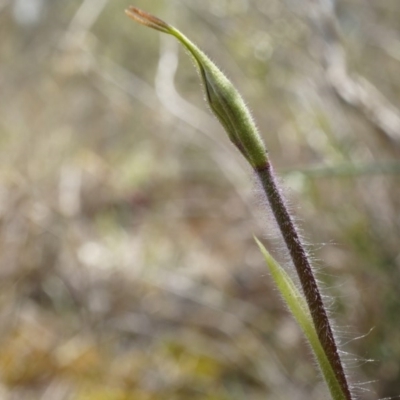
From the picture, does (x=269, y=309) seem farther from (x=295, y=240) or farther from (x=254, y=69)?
(x=295, y=240)

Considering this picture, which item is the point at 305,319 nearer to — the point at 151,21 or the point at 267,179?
the point at 267,179

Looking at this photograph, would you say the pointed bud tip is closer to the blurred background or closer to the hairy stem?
the hairy stem

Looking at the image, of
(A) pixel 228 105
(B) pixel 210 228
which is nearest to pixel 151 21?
(A) pixel 228 105

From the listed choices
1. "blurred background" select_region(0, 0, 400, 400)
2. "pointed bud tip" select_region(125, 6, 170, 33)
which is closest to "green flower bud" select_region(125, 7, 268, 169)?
"pointed bud tip" select_region(125, 6, 170, 33)

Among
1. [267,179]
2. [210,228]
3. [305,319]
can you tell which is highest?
[267,179]

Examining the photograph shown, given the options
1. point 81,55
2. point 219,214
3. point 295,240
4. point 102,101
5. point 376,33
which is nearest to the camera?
point 295,240

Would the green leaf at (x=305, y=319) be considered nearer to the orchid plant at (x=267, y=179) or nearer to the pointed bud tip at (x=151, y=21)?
the orchid plant at (x=267, y=179)

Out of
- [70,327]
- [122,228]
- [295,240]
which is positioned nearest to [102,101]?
[122,228]
